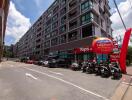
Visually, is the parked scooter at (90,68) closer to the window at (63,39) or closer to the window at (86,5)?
the window at (86,5)

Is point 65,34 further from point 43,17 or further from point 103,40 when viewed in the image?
point 43,17

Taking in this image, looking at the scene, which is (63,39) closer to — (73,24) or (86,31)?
(73,24)

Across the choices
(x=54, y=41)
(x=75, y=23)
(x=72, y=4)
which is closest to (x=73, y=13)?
(x=72, y=4)

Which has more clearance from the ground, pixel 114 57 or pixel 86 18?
pixel 86 18

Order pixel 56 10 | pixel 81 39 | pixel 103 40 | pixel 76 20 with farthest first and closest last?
pixel 56 10 < pixel 76 20 < pixel 81 39 < pixel 103 40

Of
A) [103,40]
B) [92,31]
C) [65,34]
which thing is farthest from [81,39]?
[103,40]

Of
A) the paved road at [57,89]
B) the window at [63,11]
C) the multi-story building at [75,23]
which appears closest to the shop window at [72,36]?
the multi-story building at [75,23]

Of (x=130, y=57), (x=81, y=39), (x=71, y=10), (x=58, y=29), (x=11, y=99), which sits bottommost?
(x=11, y=99)

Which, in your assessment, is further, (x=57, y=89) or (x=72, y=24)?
(x=72, y=24)

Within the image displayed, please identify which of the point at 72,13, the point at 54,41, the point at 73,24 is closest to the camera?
the point at 73,24

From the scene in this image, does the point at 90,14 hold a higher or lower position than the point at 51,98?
higher

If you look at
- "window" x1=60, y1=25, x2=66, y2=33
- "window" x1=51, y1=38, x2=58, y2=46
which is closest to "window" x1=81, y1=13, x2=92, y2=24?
"window" x1=60, y1=25, x2=66, y2=33

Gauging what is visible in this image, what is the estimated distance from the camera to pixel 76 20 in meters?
40.7

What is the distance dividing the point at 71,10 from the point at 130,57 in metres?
18.6
